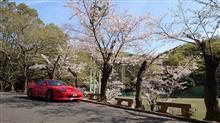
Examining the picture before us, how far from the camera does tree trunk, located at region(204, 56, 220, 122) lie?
13.0m

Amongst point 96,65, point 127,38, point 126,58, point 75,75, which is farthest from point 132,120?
point 75,75

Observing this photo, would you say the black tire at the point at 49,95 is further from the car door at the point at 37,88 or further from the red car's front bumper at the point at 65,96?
the car door at the point at 37,88

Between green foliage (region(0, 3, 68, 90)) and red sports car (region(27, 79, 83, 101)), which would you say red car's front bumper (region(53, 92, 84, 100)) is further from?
green foliage (region(0, 3, 68, 90))

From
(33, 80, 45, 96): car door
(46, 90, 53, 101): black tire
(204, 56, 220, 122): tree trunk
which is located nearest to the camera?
(204, 56, 220, 122): tree trunk

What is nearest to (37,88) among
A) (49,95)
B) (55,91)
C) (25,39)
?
(49,95)

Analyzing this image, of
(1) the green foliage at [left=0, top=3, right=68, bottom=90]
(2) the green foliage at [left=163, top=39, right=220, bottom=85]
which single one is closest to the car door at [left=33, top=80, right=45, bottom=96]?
(2) the green foliage at [left=163, top=39, right=220, bottom=85]

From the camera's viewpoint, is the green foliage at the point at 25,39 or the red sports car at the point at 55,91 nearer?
the red sports car at the point at 55,91

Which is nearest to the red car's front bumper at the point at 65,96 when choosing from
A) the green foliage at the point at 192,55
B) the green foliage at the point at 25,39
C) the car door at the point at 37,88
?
the car door at the point at 37,88

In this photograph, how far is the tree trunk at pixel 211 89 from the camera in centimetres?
1296

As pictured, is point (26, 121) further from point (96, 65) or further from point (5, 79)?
point (5, 79)

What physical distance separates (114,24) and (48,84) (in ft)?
22.4

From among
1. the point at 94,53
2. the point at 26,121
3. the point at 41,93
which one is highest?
the point at 94,53

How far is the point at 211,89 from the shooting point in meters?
13.2

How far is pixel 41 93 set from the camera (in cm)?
2006
